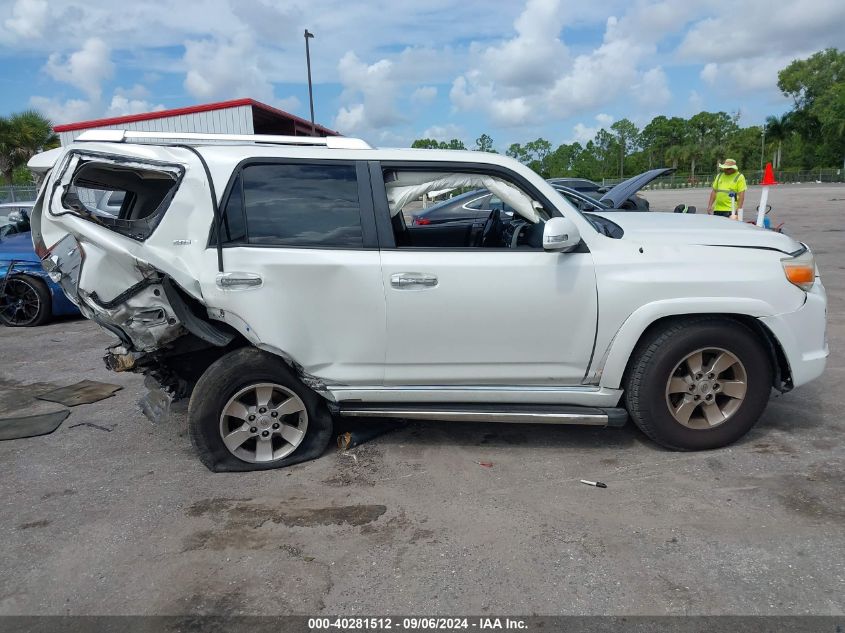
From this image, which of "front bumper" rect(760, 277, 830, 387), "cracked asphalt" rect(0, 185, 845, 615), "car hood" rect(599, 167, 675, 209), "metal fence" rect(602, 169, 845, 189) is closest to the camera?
"cracked asphalt" rect(0, 185, 845, 615)

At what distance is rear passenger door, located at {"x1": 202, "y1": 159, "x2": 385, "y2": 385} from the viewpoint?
12.4 feet

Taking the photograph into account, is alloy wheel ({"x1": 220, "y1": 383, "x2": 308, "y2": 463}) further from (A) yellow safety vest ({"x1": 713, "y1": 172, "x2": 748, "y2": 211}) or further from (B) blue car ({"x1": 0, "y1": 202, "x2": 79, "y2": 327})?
(A) yellow safety vest ({"x1": 713, "y1": 172, "x2": 748, "y2": 211})

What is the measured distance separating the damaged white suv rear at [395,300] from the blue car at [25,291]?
505 cm

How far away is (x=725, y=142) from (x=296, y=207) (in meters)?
100

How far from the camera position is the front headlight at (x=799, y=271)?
394 cm

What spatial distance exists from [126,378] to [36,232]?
2.32m

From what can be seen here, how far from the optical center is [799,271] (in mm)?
3957

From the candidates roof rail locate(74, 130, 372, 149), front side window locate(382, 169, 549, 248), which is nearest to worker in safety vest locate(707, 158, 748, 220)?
front side window locate(382, 169, 549, 248)

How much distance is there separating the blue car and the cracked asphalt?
14.3 feet

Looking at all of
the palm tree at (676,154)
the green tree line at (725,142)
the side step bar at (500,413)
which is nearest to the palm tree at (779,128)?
the green tree line at (725,142)

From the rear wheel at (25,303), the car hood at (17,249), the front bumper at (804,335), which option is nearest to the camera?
the front bumper at (804,335)

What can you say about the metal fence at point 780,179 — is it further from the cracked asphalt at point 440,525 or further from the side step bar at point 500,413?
the side step bar at point 500,413

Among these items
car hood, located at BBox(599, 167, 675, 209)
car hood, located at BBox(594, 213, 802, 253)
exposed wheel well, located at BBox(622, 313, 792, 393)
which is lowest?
exposed wheel well, located at BBox(622, 313, 792, 393)

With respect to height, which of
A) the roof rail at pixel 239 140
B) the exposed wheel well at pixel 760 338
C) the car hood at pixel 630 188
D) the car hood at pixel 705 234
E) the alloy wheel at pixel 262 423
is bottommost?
the alloy wheel at pixel 262 423
